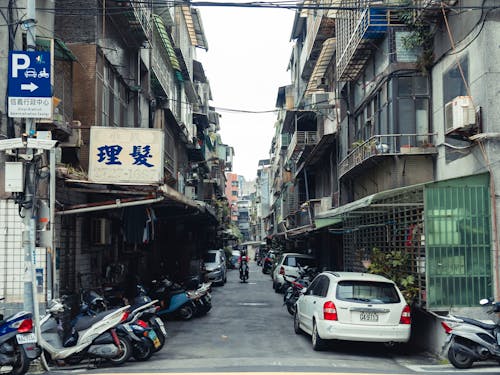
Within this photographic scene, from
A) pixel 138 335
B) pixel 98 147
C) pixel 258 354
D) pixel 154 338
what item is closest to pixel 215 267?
pixel 98 147

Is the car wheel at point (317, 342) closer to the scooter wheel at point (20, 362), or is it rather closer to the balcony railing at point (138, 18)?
the scooter wheel at point (20, 362)

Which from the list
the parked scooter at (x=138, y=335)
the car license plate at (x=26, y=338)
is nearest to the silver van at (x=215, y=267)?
the parked scooter at (x=138, y=335)

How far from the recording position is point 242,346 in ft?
40.8

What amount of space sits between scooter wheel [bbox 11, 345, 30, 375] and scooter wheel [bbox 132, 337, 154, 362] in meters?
2.06

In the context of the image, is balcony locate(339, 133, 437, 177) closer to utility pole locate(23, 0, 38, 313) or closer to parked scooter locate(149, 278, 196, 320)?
parked scooter locate(149, 278, 196, 320)

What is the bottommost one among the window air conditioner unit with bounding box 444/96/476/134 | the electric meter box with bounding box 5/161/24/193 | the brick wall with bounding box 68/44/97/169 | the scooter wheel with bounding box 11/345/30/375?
the scooter wheel with bounding box 11/345/30/375

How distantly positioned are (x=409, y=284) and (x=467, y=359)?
275 centimetres

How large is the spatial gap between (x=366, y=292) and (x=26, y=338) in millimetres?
6320

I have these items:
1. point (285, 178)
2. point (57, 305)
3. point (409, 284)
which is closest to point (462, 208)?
point (409, 284)

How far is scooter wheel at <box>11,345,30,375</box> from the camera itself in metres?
9.05

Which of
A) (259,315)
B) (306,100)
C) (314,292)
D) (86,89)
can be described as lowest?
(259,315)

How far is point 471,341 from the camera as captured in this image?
10.2 m

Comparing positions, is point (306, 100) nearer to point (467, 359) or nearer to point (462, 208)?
point (462, 208)

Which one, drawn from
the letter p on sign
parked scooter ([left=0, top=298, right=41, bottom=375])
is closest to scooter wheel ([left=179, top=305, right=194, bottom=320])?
parked scooter ([left=0, top=298, right=41, bottom=375])
